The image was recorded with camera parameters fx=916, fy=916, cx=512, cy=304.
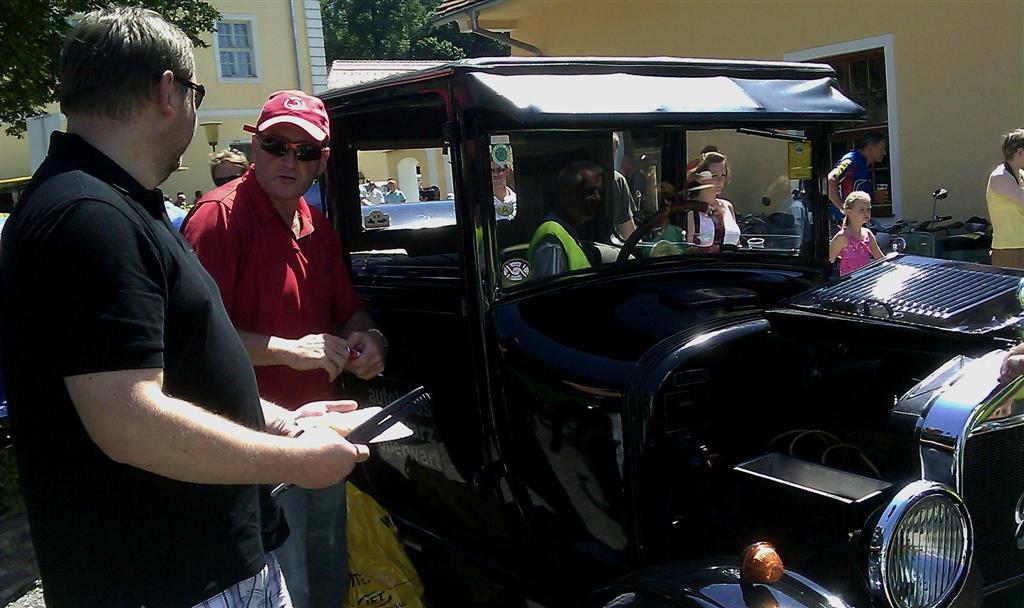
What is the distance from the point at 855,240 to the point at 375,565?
4.08m

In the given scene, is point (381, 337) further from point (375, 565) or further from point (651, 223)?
point (651, 223)

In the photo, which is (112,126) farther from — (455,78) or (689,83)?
(689,83)

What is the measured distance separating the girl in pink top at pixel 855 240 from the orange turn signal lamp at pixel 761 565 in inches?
161

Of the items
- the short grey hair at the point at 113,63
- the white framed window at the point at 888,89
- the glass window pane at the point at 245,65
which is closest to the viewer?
the short grey hair at the point at 113,63

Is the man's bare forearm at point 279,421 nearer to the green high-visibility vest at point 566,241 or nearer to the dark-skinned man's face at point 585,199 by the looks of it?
the green high-visibility vest at point 566,241

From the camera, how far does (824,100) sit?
103 inches

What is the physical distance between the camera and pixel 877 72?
28.7 feet

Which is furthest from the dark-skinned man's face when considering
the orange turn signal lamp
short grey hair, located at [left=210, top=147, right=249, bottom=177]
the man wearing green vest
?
short grey hair, located at [left=210, top=147, right=249, bottom=177]

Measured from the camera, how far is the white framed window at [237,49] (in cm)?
2216

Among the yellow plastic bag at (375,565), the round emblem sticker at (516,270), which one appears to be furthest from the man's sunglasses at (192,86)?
the yellow plastic bag at (375,565)

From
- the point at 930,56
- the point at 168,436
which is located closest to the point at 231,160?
the point at 168,436

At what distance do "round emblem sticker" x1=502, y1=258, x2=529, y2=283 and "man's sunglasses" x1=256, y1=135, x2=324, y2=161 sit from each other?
60cm

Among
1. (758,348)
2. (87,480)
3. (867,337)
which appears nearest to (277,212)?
(87,480)

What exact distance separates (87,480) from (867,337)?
170cm
